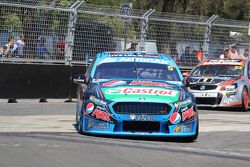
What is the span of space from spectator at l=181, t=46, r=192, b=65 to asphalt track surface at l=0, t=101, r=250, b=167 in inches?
382

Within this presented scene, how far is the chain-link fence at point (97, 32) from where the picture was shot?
20.0 metres

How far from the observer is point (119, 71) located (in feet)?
40.5

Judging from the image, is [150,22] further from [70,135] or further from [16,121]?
[70,135]

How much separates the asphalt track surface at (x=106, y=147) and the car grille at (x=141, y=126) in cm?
20

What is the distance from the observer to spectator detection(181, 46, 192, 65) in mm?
24125

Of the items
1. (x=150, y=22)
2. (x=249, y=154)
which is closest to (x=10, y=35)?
(x=150, y=22)

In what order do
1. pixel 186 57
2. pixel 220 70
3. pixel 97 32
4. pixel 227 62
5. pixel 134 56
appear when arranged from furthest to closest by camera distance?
pixel 186 57, pixel 97 32, pixel 227 62, pixel 220 70, pixel 134 56

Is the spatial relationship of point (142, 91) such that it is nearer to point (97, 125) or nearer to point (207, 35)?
point (97, 125)

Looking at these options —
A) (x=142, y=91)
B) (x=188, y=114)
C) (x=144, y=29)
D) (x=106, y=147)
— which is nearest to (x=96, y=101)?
(x=142, y=91)

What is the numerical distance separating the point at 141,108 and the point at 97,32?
1102cm

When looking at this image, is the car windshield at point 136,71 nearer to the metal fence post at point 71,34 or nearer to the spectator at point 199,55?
the metal fence post at point 71,34

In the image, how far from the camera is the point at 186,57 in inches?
955

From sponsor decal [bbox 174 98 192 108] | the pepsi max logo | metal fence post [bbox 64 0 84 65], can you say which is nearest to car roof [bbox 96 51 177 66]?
sponsor decal [bbox 174 98 192 108]

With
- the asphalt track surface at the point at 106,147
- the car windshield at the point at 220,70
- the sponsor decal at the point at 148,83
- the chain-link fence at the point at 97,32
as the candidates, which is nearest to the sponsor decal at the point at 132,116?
the asphalt track surface at the point at 106,147
